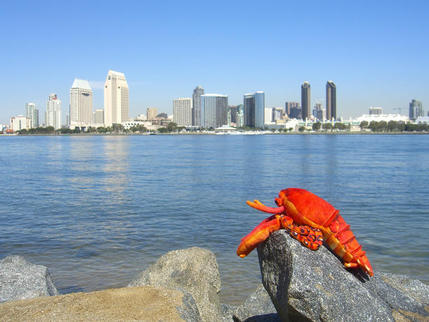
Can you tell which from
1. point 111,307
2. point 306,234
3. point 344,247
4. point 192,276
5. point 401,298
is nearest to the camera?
point 111,307

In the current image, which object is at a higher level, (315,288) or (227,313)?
(315,288)

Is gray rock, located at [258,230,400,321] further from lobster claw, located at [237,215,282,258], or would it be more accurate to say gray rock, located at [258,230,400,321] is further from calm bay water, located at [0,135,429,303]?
calm bay water, located at [0,135,429,303]

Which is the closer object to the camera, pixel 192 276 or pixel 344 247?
pixel 344 247

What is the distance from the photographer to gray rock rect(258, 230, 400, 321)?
17.1ft

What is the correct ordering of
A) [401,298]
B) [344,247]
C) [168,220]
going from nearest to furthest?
1. [344,247]
2. [401,298]
3. [168,220]

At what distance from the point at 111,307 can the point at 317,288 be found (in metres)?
2.25

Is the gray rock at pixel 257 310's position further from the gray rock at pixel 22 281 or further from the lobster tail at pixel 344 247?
the gray rock at pixel 22 281

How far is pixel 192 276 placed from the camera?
23.9 ft

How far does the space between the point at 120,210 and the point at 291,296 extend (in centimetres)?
1676

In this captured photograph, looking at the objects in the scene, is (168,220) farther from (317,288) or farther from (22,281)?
(317,288)

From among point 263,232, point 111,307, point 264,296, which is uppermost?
point 263,232

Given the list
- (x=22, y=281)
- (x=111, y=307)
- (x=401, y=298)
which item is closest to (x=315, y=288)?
(x=401, y=298)

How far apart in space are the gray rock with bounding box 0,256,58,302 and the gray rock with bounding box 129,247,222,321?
136cm

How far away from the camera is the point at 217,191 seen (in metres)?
27.5
